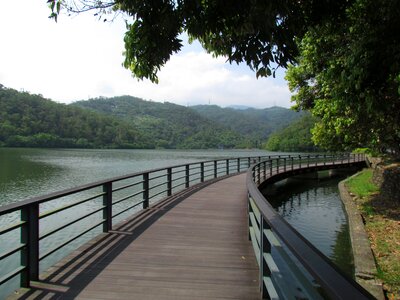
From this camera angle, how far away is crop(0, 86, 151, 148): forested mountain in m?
110

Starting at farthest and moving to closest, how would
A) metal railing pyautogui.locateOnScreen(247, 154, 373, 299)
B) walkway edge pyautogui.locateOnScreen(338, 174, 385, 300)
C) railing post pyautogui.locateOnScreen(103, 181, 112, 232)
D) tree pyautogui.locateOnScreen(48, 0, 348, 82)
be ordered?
railing post pyautogui.locateOnScreen(103, 181, 112, 232), walkway edge pyautogui.locateOnScreen(338, 174, 385, 300), tree pyautogui.locateOnScreen(48, 0, 348, 82), metal railing pyautogui.locateOnScreen(247, 154, 373, 299)

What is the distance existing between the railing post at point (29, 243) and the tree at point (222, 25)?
1895mm

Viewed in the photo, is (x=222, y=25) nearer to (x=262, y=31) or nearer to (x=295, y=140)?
(x=262, y=31)

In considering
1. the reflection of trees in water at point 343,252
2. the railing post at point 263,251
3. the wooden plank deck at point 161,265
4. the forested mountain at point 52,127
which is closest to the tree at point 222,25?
the railing post at point 263,251

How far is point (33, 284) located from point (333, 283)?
3.35 meters

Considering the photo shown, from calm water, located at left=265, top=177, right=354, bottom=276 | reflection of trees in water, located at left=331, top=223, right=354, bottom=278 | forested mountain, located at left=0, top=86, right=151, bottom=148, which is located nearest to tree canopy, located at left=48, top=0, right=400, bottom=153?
reflection of trees in water, located at left=331, top=223, right=354, bottom=278

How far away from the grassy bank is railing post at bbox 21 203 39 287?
5.25 metres

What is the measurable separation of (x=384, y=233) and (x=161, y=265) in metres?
6.98

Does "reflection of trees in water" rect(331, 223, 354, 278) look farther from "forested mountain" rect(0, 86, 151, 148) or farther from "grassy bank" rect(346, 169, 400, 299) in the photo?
"forested mountain" rect(0, 86, 151, 148)

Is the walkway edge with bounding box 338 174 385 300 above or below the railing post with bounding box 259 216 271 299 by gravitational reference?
below

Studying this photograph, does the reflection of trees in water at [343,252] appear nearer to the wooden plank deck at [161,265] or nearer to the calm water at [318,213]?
the calm water at [318,213]

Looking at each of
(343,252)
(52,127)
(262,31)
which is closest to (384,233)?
(343,252)

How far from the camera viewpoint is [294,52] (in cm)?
333

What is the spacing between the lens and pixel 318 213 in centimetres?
1562
